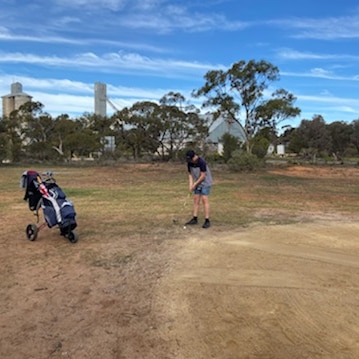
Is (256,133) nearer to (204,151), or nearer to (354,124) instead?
(204,151)

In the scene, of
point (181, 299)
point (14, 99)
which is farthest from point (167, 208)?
point (14, 99)

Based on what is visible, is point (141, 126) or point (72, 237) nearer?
point (72, 237)

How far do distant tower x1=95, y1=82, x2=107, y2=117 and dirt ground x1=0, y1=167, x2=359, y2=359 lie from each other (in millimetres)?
50733

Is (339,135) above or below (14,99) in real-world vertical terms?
below

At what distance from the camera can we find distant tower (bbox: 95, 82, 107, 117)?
2210 inches

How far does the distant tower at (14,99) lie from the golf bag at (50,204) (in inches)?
1811

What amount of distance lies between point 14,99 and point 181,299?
52310mm

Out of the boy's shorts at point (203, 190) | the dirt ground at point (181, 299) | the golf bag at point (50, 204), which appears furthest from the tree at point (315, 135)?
the golf bag at point (50, 204)

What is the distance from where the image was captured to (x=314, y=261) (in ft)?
17.7

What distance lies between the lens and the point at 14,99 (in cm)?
5091

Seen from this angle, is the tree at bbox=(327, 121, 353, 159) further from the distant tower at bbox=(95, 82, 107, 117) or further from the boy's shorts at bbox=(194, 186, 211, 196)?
the boy's shorts at bbox=(194, 186, 211, 196)

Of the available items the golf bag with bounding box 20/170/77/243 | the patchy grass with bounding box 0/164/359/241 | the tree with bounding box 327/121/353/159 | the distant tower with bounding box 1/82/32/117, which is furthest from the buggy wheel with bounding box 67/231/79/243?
the distant tower with bounding box 1/82/32/117

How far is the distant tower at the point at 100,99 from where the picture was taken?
5612 cm

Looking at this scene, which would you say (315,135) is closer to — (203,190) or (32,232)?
(203,190)
